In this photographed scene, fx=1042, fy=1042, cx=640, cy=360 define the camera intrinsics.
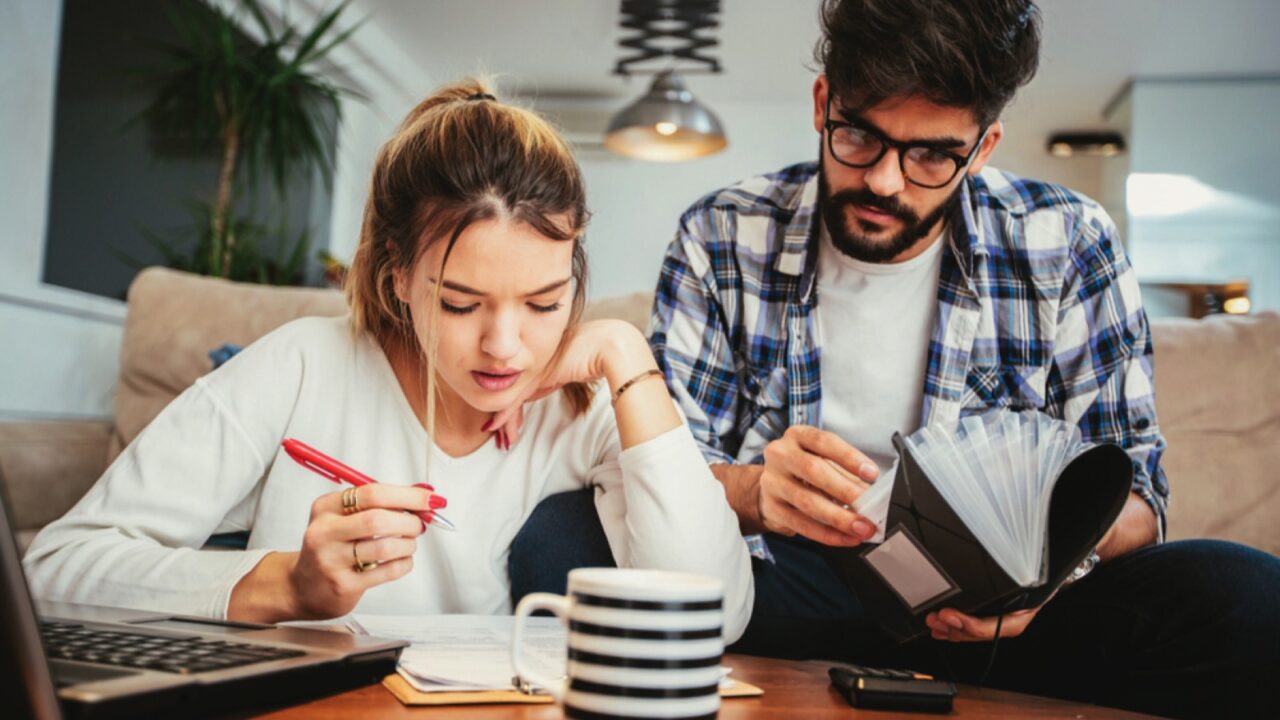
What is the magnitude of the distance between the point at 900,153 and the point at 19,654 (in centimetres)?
124

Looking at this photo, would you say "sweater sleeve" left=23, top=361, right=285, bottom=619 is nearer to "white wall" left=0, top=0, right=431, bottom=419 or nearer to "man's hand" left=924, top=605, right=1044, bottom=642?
"man's hand" left=924, top=605, right=1044, bottom=642

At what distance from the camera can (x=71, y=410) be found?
10.6 ft

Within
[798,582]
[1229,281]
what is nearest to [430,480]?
[798,582]

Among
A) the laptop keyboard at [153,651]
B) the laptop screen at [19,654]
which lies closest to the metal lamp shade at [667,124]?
the laptop keyboard at [153,651]

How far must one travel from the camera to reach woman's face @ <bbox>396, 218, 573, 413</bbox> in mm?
1100

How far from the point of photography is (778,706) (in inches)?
29.7

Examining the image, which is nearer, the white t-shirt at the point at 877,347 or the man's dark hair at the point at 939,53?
the man's dark hair at the point at 939,53

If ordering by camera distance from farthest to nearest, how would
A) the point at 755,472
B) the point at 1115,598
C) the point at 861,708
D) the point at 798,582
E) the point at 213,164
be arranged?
the point at 213,164
the point at 798,582
the point at 755,472
the point at 1115,598
the point at 861,708

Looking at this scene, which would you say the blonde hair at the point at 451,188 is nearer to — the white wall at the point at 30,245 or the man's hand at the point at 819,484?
the man's hand at the point at 819,484

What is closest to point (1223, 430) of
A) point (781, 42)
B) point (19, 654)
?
point (19, 654)

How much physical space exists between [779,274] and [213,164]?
3660 mm

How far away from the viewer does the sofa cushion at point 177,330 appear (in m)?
2.22

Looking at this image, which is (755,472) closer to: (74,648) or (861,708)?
(861,708)

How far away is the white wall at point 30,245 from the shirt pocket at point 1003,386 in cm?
263
